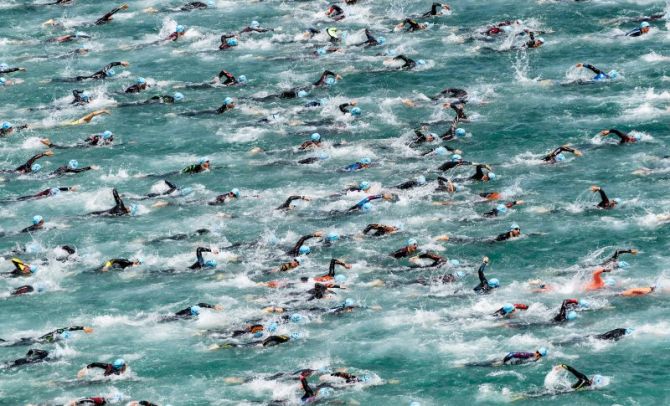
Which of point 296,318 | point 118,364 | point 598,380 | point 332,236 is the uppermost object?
point 118,364

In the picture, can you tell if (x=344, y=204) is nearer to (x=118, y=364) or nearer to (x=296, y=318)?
(x=296, y=318)

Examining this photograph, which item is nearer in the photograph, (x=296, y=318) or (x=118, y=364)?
(x=118, y=364)

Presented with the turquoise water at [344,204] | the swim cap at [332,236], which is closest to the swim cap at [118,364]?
the turquoise water at [344,204]

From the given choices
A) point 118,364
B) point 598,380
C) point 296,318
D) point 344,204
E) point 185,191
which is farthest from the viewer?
point 185,191

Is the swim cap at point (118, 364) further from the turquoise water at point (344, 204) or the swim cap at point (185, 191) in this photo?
the swim cap at point (185, 191)

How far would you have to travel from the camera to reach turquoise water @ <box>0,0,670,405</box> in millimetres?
82938

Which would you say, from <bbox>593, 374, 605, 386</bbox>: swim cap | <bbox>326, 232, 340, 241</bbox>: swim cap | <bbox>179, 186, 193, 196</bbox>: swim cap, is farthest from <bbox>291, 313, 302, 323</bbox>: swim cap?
<bbox>179, 186, 193, 196</bbox>: swim cap

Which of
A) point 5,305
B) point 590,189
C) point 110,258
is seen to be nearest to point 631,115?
point 590,189

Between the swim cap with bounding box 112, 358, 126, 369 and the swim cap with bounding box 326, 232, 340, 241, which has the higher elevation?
the swim cap with bounding box 112, 358, 126, 369

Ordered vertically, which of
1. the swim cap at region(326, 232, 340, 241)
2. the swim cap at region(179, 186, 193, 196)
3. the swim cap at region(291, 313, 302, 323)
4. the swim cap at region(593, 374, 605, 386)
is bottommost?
the swim cap at region(179, 186, 193, 196)

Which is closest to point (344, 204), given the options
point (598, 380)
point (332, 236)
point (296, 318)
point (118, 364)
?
point (332, 236)

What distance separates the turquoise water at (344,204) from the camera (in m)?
82.9

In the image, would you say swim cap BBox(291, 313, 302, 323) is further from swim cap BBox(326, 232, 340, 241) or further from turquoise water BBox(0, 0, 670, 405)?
swim cap BBox(326, 232, 340, 241)

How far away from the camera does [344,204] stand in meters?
102
